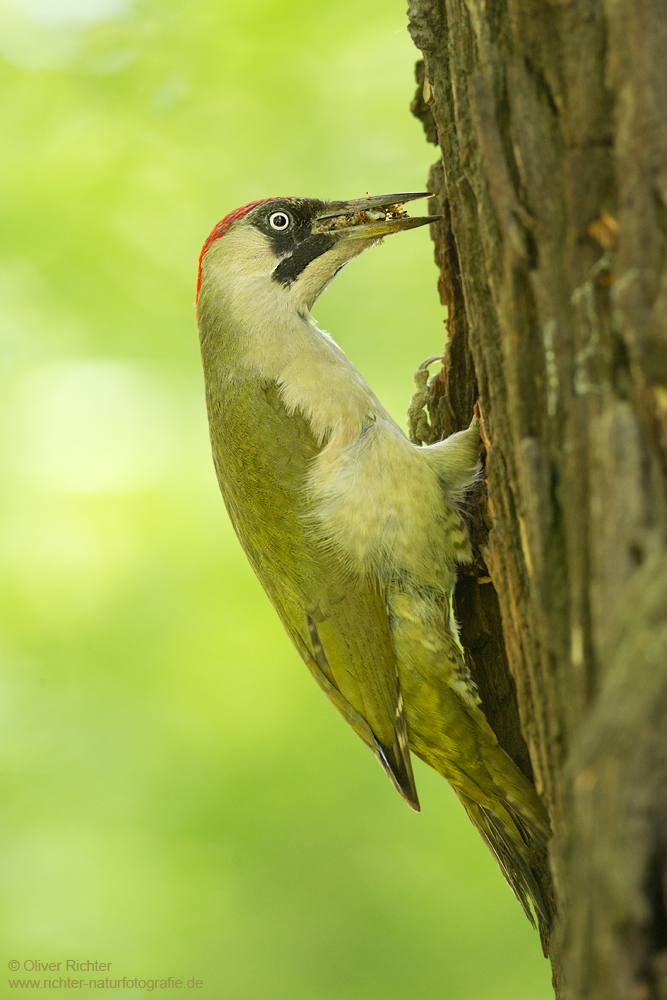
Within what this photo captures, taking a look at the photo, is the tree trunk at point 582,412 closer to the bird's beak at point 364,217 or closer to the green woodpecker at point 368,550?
the green woodpecker at point 368,550

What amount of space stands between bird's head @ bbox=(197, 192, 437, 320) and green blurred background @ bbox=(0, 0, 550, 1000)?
132 centimetres

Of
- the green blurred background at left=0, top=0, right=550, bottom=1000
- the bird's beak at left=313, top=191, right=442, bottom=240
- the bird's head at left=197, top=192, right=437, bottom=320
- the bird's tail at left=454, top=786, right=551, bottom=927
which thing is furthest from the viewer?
the green blurred background at left=0, top=0, right=550, bottom=1000

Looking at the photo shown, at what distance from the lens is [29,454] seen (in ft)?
15.4

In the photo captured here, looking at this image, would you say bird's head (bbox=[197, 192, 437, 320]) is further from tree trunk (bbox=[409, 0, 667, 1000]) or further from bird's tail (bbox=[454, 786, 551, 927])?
bird's tail (bbox=[454, 786, 551, 927])

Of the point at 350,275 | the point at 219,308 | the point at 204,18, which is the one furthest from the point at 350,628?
the point at 204,18

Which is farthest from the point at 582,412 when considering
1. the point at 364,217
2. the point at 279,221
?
the point at 279,221

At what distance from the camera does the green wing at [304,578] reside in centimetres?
275

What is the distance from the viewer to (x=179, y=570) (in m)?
4.57

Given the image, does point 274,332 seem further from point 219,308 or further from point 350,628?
point 350,628

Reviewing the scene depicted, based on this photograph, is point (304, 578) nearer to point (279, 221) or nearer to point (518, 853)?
point (518, 853)

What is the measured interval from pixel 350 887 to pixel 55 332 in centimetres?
323

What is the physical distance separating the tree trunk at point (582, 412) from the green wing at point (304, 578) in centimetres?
87

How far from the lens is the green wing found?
9.01ft
